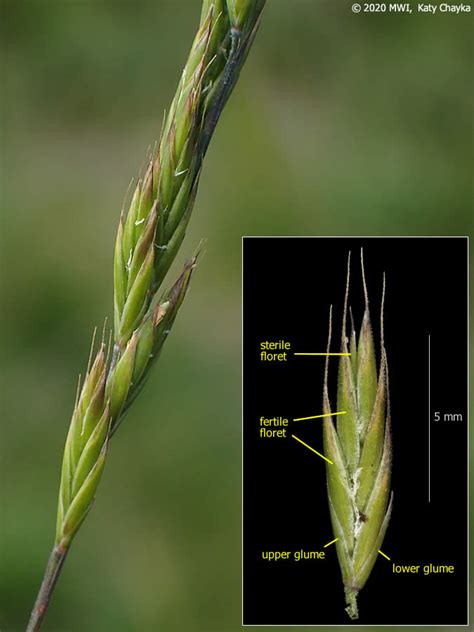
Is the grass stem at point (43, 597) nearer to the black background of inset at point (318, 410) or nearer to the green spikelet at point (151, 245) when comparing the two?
the green spikelet at point (151, 245)

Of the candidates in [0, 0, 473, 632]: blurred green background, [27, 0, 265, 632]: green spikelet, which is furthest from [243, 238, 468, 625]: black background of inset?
[27, 0, 265, 632]: green spikelet

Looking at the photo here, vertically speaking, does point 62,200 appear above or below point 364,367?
above

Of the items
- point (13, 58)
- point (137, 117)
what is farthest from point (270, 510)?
point (13, 58)

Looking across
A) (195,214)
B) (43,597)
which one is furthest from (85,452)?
(195,214)

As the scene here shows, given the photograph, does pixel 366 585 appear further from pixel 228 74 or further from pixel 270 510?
pixel 228 74

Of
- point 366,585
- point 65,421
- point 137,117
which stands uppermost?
point 137,117

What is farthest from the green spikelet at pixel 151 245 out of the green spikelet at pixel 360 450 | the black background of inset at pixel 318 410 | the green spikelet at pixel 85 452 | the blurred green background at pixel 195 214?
the blurred green background at pixel 195 214

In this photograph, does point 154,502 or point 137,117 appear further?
point 137,117
